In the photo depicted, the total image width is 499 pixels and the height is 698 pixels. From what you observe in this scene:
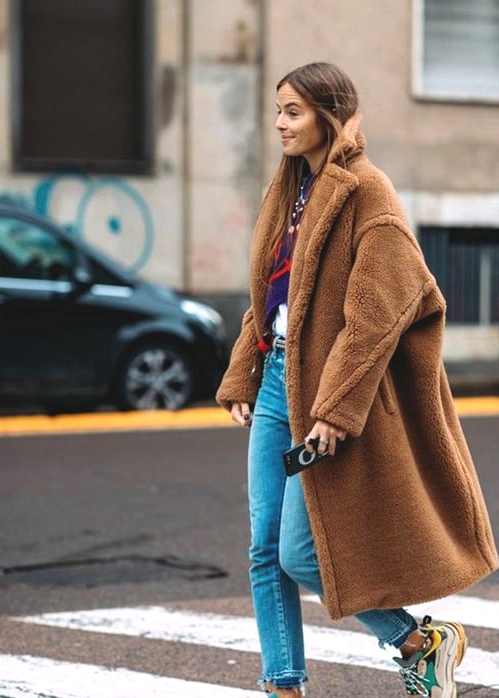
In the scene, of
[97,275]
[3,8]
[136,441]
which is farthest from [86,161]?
[136,441]

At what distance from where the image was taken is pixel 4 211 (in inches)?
499

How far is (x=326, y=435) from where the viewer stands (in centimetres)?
402

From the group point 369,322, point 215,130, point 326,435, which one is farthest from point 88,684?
point 215,130

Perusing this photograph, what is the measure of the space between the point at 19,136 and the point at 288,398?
14.5 metres

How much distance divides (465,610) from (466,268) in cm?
1426

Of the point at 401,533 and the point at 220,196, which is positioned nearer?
the point at 401,533

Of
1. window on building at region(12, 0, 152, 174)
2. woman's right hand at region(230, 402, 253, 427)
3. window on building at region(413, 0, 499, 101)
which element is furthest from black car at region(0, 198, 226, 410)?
woman's right hand at region(230, 402, 253, 427)

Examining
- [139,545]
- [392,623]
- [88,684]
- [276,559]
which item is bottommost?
[139,545]

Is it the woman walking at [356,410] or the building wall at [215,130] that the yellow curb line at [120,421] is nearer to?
the building wall at [215,130]

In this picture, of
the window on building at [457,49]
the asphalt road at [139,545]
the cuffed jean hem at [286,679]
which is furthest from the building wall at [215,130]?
the cuffed jean hem at [286,679]

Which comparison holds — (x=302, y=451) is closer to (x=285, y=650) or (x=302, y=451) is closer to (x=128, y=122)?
(x=285, y=650)

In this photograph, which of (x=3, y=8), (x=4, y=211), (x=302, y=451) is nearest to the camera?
(x=302, y=451)

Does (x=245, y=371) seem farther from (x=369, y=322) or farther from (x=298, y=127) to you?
(x=298, y=127)

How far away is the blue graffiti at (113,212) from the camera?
1834 cm
